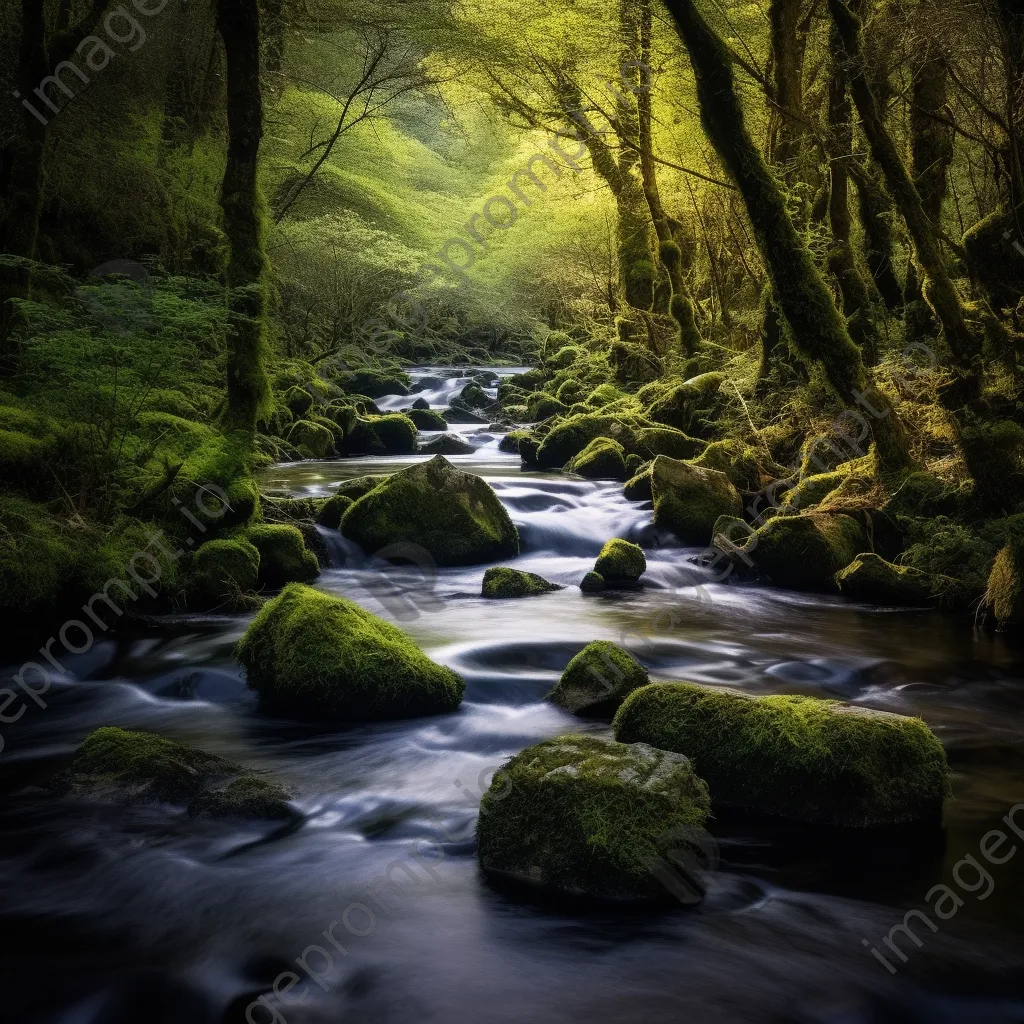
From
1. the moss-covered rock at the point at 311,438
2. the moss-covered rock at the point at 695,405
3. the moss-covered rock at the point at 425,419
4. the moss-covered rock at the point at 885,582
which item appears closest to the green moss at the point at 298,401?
the moss-covered rock at the point at 311,438

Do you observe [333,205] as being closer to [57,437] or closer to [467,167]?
[57,437]

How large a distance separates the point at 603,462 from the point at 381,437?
17.9 ft

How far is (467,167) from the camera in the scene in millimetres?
38812

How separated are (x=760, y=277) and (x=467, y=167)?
25.3 meters

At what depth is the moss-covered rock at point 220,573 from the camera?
841 centimetres

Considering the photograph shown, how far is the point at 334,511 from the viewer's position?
11000 millimetres

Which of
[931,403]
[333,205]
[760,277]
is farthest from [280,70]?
[931,403]

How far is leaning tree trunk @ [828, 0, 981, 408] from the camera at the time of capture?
29.7 ft

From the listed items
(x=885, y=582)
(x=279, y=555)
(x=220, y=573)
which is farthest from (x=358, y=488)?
(x=885, y=582)

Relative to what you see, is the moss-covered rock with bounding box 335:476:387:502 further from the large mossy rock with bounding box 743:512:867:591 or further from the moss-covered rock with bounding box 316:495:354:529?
the large mossy rock with bounding box 743:512:867:591

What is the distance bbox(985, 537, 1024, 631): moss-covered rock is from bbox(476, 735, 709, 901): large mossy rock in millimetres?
4890

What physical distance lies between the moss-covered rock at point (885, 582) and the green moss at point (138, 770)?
21.0 feet

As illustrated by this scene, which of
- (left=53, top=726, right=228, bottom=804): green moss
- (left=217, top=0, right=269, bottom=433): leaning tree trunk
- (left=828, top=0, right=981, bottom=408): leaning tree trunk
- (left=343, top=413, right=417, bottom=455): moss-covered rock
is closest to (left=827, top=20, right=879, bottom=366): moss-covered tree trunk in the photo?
(left=828, top=0, right=981, bottom=408): leaning tree trunk

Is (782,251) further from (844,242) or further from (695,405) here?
(695,405)
